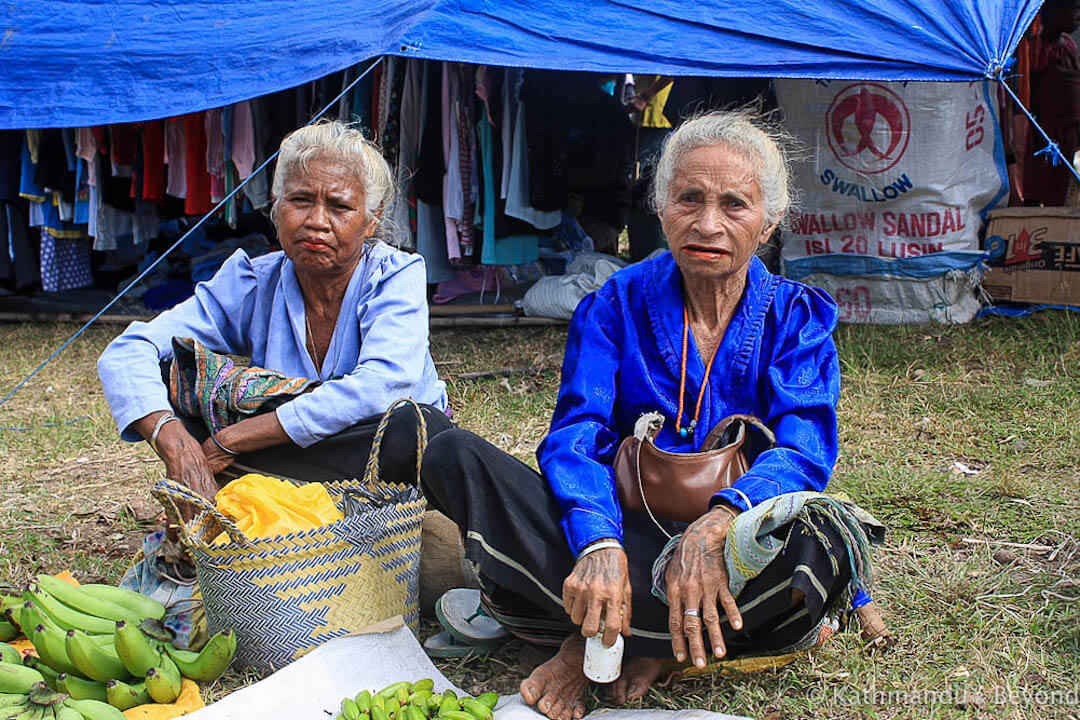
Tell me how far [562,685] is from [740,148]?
1161 mm

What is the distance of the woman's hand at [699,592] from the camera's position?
1.75m

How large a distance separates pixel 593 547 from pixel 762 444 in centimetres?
47

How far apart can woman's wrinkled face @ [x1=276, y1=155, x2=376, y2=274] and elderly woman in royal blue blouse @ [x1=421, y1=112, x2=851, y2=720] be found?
717mm

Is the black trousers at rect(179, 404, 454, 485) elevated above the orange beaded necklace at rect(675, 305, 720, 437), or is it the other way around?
the orange beaded necklace at rect(675, 305, 720, 437)

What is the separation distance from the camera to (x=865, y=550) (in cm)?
181

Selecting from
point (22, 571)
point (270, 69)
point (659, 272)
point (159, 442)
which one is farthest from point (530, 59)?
point (22, 571)

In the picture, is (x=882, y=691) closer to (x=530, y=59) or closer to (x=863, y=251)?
(x=530, y=59)

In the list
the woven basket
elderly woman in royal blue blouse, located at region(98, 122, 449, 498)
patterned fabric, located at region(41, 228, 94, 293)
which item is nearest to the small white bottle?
the woven basket

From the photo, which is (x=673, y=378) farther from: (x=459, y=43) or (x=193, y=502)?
(x=459, y=43)

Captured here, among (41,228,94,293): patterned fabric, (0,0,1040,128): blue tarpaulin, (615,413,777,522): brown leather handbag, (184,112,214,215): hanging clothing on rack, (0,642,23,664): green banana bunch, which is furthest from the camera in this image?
(41,228,94,293): patterned fabric

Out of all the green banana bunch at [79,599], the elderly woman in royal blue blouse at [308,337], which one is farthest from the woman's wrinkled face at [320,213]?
the green banana bunch at [79,599]

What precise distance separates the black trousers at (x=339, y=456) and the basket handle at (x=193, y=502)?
449 millimetres

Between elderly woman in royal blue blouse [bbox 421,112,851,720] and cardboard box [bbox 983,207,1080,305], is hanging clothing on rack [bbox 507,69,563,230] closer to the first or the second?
cardboard box [bbox 983,207,1080,305]

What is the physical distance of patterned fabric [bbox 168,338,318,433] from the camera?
241cm
